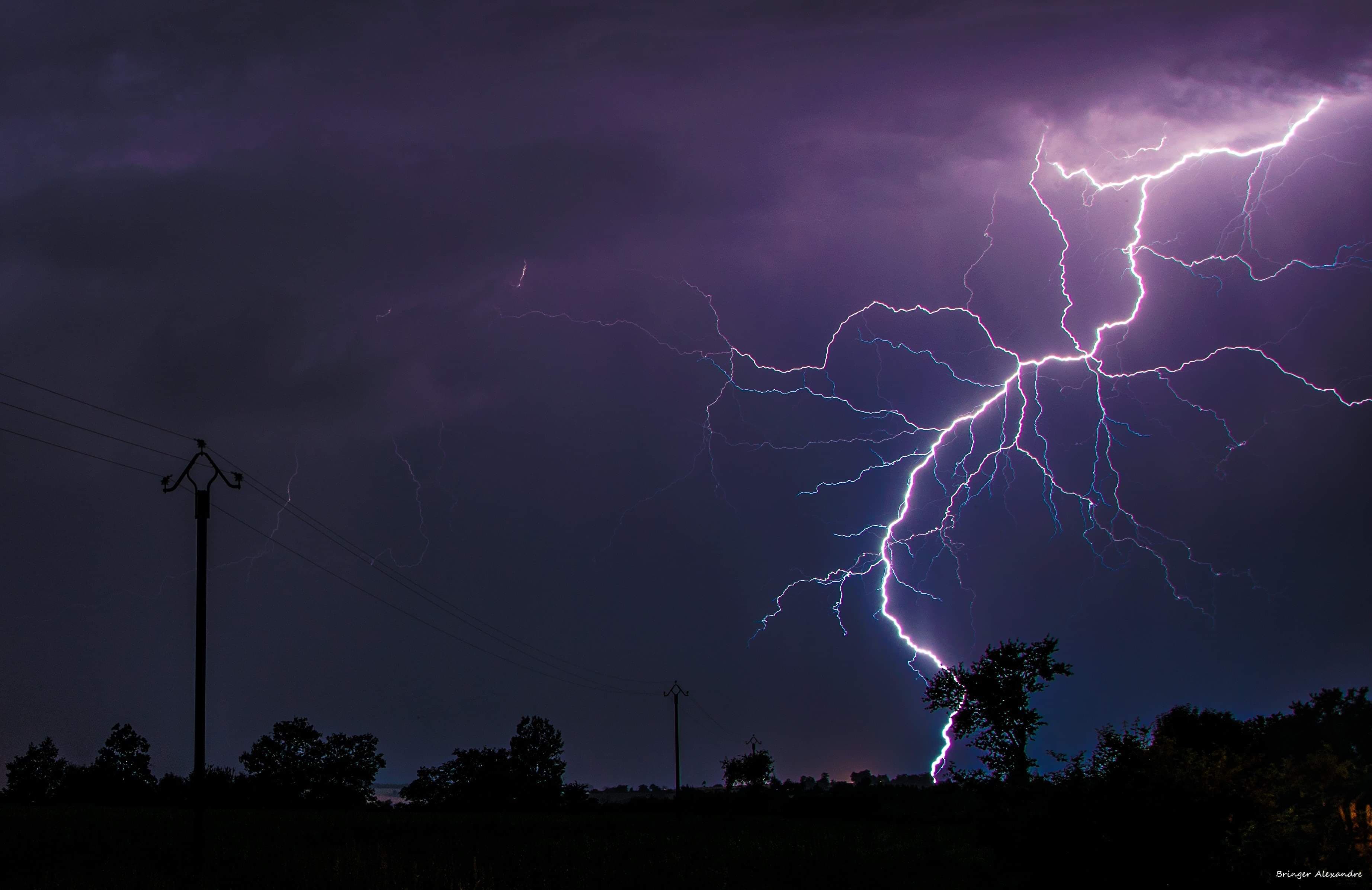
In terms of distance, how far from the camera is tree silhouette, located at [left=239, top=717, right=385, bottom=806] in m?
62.5

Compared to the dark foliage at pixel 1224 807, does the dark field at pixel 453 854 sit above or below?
below

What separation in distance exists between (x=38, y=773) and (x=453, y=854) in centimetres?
6508

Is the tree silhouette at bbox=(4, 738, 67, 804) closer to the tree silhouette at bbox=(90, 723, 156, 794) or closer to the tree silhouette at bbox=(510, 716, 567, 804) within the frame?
→ the tree silhouette at bbox=(90, 723, 156, 794)

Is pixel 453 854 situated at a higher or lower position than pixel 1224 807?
lower

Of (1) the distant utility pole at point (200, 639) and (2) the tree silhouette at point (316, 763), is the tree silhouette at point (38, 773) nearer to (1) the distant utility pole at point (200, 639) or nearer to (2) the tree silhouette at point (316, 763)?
(2) the tree silhouette at point (316, 763)

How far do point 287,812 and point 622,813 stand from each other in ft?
55.5

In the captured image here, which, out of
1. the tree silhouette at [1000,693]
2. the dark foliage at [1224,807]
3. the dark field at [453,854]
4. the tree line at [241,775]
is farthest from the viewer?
the tree line at [241,775]

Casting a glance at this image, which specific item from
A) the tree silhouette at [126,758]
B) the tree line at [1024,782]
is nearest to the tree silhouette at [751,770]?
the tree line at [1024,782]

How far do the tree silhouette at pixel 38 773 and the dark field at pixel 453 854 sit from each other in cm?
4155

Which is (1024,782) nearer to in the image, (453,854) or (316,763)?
(453,854)

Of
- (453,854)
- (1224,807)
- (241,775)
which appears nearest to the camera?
(1224,807)

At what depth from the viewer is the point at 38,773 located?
67.2 m

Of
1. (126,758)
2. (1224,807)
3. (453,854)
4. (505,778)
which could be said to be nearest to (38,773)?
(126,758)

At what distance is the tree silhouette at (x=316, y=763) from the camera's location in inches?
2461
